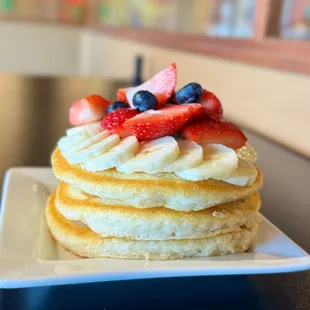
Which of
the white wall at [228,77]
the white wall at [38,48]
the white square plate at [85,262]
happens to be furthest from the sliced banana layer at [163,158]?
the white wall at [38,48]

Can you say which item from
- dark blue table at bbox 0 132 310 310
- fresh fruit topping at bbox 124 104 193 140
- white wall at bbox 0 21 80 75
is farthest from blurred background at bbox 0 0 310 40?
dark blue table at bbox 0 132 310 310

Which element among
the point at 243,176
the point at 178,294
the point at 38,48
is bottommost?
the point at 38,48

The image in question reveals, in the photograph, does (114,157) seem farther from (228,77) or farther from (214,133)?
(228,77)

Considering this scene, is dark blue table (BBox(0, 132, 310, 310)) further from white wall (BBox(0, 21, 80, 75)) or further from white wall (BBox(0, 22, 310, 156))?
white wall (BBox(0, 21, 80, 75))

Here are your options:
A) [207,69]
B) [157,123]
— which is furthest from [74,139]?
[207,69]

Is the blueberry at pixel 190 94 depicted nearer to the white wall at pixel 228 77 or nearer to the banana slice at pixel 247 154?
the banana slice at pixel 247 154

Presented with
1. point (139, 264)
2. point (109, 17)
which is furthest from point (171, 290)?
point (109, 17)
